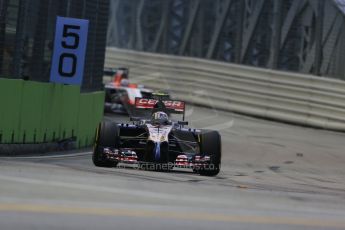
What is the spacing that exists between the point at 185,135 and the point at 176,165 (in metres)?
0.89

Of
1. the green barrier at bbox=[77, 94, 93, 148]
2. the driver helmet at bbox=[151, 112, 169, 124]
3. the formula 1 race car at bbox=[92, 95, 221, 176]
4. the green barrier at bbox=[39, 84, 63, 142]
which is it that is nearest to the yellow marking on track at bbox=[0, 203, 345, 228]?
the formula 1 race car at bbox=[92, 95, 221, 176]

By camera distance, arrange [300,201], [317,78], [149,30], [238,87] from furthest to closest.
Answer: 1. [149,30]
2. [238,87]
3. [317,78]
4. [300,201]

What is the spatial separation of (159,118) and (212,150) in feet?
3.56

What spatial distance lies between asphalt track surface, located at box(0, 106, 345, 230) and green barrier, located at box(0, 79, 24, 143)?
29.9 inches

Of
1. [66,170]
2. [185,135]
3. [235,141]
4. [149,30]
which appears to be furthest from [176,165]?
[149,30]

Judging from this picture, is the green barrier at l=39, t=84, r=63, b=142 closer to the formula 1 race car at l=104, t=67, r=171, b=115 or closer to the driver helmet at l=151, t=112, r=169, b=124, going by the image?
the driver helmet at l=151, t=112, r=169, b=124

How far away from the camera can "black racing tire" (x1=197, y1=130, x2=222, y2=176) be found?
12.3 m

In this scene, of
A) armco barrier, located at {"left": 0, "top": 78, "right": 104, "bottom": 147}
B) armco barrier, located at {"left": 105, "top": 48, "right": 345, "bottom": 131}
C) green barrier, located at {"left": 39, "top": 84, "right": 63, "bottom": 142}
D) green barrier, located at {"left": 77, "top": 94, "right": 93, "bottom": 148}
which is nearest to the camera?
armco barrier, located at {"left": 0, "top": 78, "right": 104, "bottom": 147}

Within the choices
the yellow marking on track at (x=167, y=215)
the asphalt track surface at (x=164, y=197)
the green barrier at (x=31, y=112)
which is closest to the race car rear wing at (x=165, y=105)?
the asphalt track surface at (x=164, y=197)

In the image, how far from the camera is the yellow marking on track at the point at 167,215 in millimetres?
7340

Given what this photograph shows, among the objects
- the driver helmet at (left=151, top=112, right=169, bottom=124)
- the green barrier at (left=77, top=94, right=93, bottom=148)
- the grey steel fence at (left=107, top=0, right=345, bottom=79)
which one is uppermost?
the grey steel fence at (left=107, top=0, right=345, bottom=79)

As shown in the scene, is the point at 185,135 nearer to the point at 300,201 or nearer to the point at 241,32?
the point at 300,201

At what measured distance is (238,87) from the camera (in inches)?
1102

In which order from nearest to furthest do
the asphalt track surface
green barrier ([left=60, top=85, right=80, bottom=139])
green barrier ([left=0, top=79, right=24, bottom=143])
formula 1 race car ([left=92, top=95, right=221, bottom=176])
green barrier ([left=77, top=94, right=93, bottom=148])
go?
1. the asphalt track surface
2. formula 1 race car ([left=92, top=95, right=221, bottom=176])
3. green barrier ([left=0, top=79, right=24, bottom=143])
4. green barrier ([left=60, top=85, right=80, bottom=139])
5. green barrier ([left=77, top=94, right=93, bottom=148])
